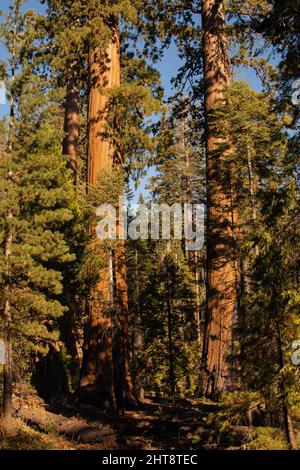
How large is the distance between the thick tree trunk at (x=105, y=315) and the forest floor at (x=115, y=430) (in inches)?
23.4

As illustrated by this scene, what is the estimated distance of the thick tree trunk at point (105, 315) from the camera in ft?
38.1

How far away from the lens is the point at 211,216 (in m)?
13.2

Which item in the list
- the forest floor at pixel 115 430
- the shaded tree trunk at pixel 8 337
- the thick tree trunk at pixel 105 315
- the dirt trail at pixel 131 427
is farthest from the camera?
the thick tree trunk at pixel 105 315

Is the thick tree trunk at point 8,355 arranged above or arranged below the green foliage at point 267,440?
above

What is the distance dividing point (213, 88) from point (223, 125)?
198 centimetres

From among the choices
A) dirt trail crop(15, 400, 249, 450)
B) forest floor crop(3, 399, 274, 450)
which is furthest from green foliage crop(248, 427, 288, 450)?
dirt trail crop(15, 400, 249, 450)

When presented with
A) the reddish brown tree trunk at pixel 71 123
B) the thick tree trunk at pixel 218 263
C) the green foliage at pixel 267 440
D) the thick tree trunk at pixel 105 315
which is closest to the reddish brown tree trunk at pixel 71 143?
the reddish brown tree trunk at pixel 71 123

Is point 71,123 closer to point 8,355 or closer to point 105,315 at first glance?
point 105,315

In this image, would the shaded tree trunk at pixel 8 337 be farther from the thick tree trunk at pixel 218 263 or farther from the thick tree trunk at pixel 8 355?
the thick tree trunk at pixel 218 263

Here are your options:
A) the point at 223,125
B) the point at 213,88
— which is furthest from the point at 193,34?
the point at 223,125

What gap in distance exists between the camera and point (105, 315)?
11.8 m

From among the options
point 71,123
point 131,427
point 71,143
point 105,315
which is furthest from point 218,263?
point 71,123

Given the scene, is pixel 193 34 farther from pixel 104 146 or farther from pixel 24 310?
pixel 24 310

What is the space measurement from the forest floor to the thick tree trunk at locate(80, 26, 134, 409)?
1.95ft
